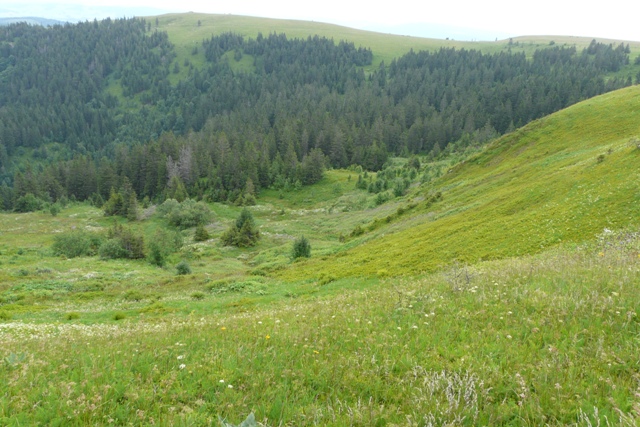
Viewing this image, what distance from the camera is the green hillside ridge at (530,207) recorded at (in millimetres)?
22656

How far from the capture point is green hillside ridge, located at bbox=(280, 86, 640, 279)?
74.3 ft

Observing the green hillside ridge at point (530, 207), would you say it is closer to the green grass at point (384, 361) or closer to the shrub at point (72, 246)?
the green grass at point (384, 361)

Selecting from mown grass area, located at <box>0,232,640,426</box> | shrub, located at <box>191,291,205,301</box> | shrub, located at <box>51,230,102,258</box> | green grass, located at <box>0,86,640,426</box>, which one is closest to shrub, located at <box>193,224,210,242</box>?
shrub, located at <box>51,230,102,258</box>

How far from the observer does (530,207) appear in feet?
99.6

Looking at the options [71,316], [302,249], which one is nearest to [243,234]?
[302,249]

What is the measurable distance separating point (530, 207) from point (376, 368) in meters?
29.7

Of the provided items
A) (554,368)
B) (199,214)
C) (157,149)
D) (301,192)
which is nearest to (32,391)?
(554,368)

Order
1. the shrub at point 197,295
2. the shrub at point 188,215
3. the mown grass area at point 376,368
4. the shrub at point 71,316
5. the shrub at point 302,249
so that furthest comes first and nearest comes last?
the shrub at point 188,215
the shrub at point 302,249
the shrub at point 197,295
the shrub at point 71,316
the mown grass area at point 376,368

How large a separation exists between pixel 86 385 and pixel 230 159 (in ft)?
424

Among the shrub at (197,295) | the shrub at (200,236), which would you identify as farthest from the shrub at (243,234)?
the shrub at (197,295)

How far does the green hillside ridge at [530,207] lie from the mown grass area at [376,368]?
15221mm

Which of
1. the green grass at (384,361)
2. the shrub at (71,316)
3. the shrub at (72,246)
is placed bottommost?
the shrub at (72,246)

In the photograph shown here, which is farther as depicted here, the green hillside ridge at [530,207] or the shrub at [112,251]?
the shrub at [112,251]

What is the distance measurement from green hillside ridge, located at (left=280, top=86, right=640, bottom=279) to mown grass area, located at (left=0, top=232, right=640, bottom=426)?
49.9 ft
